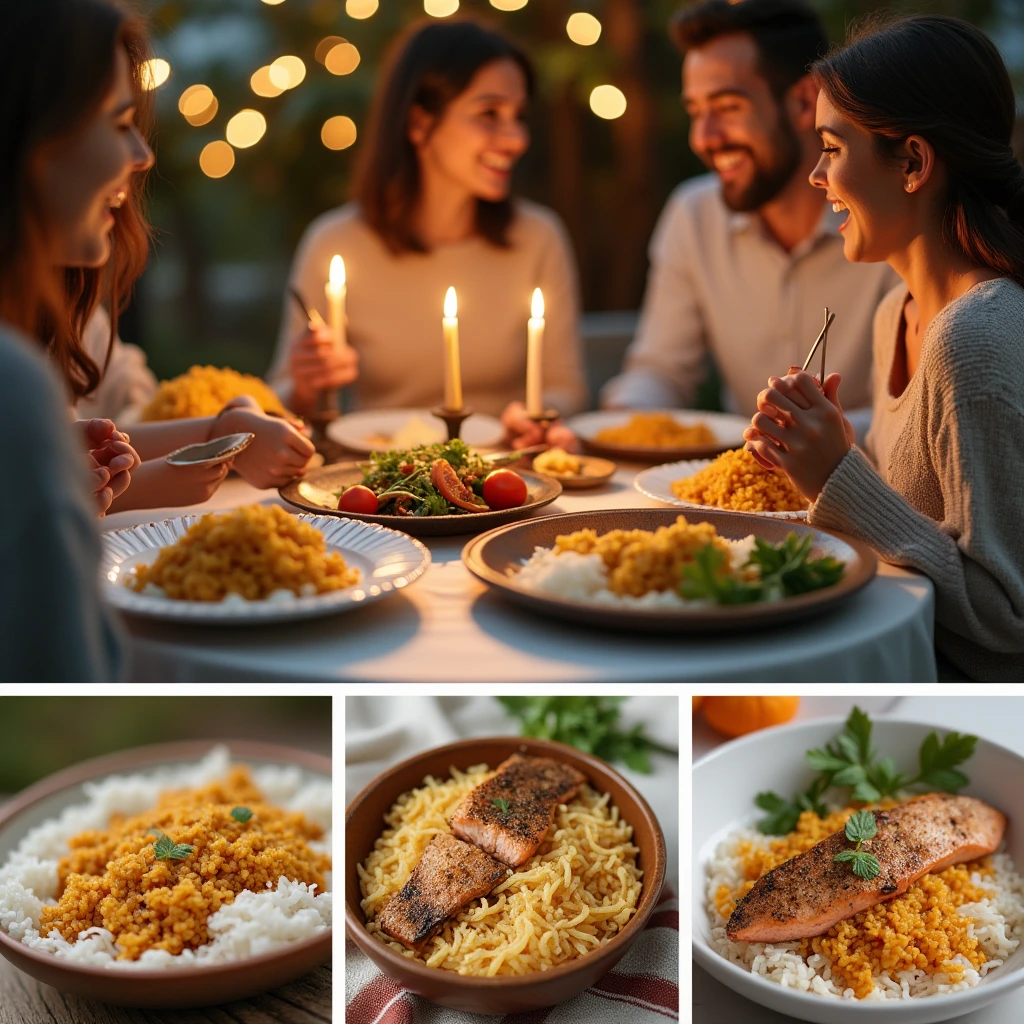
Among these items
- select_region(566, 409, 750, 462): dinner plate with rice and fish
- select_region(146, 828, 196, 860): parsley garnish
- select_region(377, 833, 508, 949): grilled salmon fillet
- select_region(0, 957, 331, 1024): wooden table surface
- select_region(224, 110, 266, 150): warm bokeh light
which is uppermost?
select_region(224, 110, 266, 150): warm bokeh light

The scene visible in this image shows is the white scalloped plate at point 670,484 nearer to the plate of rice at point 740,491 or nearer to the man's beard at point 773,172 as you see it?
the plate of rice at point 740,491

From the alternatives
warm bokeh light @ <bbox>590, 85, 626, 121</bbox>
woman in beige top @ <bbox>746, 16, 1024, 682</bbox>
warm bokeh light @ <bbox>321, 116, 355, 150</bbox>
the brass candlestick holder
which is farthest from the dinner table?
warm bokeh light @ <bbox>321, 116, 355, 150</bbox>

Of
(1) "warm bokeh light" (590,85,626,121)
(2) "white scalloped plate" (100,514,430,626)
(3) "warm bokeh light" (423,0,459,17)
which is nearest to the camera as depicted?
(2) "white scalloped plate" (100,514,430,626)

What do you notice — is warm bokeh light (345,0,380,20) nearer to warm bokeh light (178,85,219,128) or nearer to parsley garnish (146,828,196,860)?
warm bokeh light (178,85,219,128)

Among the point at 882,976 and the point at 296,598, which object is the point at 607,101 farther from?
the point at 882,976

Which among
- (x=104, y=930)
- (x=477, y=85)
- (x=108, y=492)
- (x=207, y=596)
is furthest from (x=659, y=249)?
(x=104, y=930)
